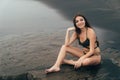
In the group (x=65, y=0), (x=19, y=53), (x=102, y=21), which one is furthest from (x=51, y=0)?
(x=19, y=53)

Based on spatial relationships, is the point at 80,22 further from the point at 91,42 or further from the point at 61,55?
the point at 61,55

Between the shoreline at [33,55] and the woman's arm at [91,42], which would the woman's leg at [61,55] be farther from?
the woman's arm at [91,42]

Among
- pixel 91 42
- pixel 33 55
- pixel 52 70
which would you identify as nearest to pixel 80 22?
pixel 91 42

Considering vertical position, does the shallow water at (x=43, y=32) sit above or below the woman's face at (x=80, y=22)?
below

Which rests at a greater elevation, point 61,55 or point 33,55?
point 61,55

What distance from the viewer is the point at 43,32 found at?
44.4ft

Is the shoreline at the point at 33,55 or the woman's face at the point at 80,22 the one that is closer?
the woman's face at the point at 80,22

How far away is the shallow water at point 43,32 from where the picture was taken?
936 centimetres

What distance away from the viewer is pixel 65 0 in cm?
2300

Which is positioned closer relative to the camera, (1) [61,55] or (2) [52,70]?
(2) [52,70]

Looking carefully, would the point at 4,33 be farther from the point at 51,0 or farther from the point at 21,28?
the point at 51,0

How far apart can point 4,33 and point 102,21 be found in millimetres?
5057

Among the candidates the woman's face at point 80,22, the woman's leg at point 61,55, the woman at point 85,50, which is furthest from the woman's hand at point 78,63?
the woman's face at point 80,22

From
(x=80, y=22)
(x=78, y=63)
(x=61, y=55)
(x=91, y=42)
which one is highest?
(x=80, y=22)
